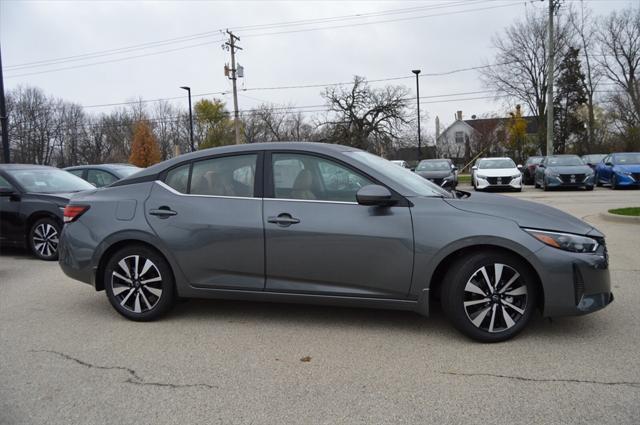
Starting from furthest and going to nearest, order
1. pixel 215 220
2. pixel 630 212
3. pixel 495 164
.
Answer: pixel 495 164 → pixel 630 212 → pixel 215 220

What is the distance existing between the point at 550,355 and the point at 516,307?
0.41 meters

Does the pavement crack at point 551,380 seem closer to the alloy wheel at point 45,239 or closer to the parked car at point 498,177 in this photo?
the alloy wheel at point 45,239

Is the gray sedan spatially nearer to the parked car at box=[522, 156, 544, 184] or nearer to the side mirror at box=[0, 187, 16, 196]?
the side mirror at box=[0, 187, 16, 196]

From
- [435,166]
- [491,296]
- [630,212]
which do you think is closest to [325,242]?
[491,296]

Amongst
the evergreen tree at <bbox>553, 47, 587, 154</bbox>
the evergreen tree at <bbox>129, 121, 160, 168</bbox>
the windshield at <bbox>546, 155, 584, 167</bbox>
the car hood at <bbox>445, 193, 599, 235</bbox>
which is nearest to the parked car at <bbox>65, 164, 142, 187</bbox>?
the car hood at <bbox>445, 193, 599, 235</bbox>

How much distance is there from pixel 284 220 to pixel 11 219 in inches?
241

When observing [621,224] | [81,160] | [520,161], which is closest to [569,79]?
[520,161]

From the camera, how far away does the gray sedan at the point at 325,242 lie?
3.80 m

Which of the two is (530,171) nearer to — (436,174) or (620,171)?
(620,171)

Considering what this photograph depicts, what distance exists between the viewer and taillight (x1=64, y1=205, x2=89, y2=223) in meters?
4.80

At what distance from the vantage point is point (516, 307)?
3828 millimetres

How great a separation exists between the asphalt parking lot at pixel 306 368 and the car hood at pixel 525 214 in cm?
88

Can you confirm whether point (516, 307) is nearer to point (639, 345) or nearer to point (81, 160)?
point (639, 345)

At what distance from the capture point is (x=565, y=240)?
376 centimetres
